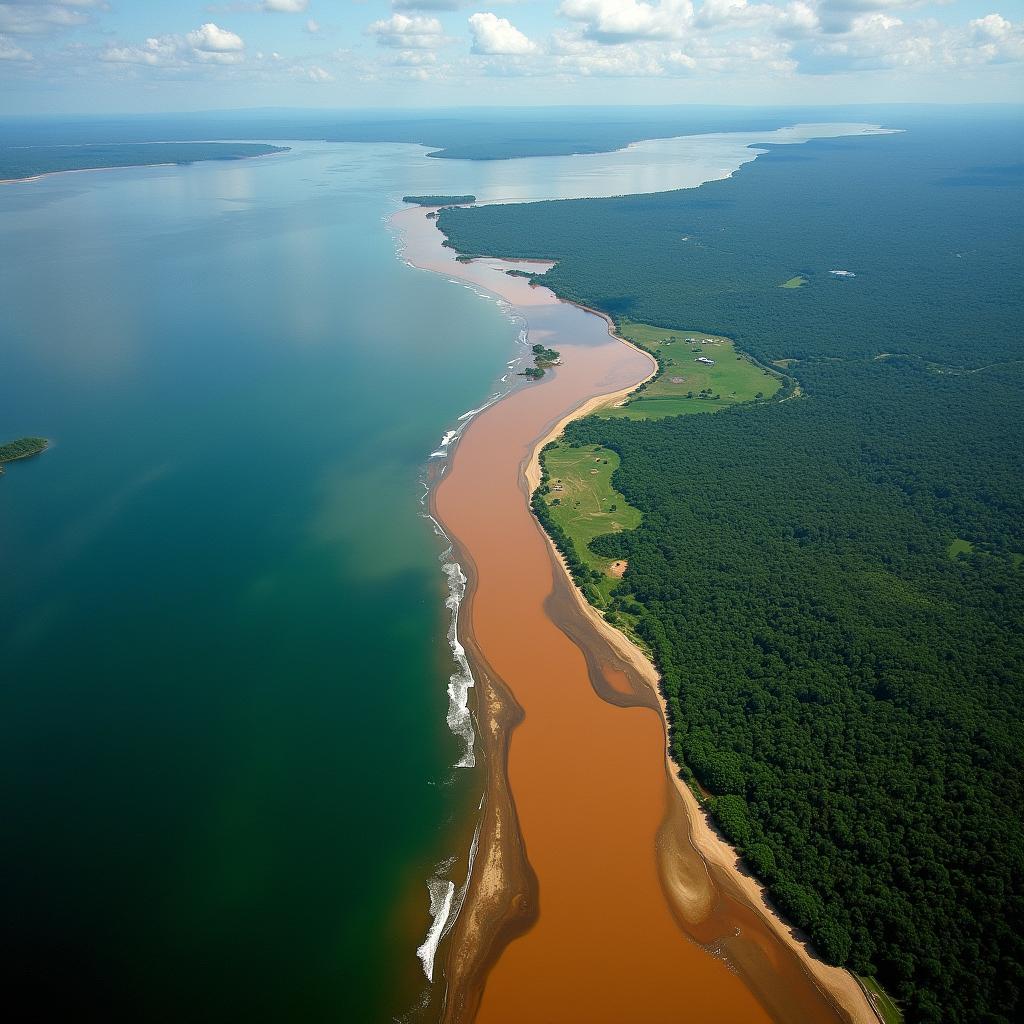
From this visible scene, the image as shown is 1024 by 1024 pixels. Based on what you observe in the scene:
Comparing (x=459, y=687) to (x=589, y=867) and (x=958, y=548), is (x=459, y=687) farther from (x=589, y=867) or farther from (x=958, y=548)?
(x=958, y=548)

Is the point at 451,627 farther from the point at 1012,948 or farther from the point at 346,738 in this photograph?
the point at 1012,948

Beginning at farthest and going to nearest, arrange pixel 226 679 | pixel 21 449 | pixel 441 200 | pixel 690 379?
pixel 441 200
pixel 690 379
pixel 21 449
pixel 226 679

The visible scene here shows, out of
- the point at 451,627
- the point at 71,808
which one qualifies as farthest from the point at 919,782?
the point at 71,808

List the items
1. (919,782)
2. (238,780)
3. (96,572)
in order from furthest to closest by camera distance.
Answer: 1. (96,572)
2. (238,780)
3. (919,782)

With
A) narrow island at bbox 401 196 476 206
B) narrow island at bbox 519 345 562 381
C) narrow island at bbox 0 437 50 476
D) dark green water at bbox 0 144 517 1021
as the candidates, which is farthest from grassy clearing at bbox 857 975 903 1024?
narrow island at bbox 401 196 476 206

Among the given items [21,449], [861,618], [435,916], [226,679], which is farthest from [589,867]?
[21,449]
